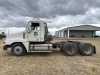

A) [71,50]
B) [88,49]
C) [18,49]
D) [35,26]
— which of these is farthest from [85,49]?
[18,49]

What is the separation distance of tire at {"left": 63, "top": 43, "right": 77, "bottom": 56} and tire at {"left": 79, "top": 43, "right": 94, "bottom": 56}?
0.51 meters

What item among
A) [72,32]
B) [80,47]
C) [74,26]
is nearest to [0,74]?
[80,47]

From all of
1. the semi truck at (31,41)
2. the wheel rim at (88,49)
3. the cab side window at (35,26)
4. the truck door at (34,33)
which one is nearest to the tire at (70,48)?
the semi truck at (31,41)

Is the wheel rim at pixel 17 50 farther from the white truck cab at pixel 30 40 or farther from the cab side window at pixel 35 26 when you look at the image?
the cab side window at pixel 35 26

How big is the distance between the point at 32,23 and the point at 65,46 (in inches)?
120

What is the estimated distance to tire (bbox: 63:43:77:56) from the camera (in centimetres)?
1231

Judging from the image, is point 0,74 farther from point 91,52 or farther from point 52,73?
point 91,52

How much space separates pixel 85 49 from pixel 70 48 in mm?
1225

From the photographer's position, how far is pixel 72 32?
231 feet

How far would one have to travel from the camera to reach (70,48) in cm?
1245

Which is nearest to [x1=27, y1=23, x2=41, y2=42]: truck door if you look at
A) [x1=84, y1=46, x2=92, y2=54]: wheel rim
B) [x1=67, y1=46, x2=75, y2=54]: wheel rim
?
[x1=67, y1=46, x2=75, y2=54]: wheel rim

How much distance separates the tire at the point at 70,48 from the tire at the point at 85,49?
0.51 metres

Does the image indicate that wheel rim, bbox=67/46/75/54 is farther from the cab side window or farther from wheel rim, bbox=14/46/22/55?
wheel rim, bbox=14/46/22/55

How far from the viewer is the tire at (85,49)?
12.5m
